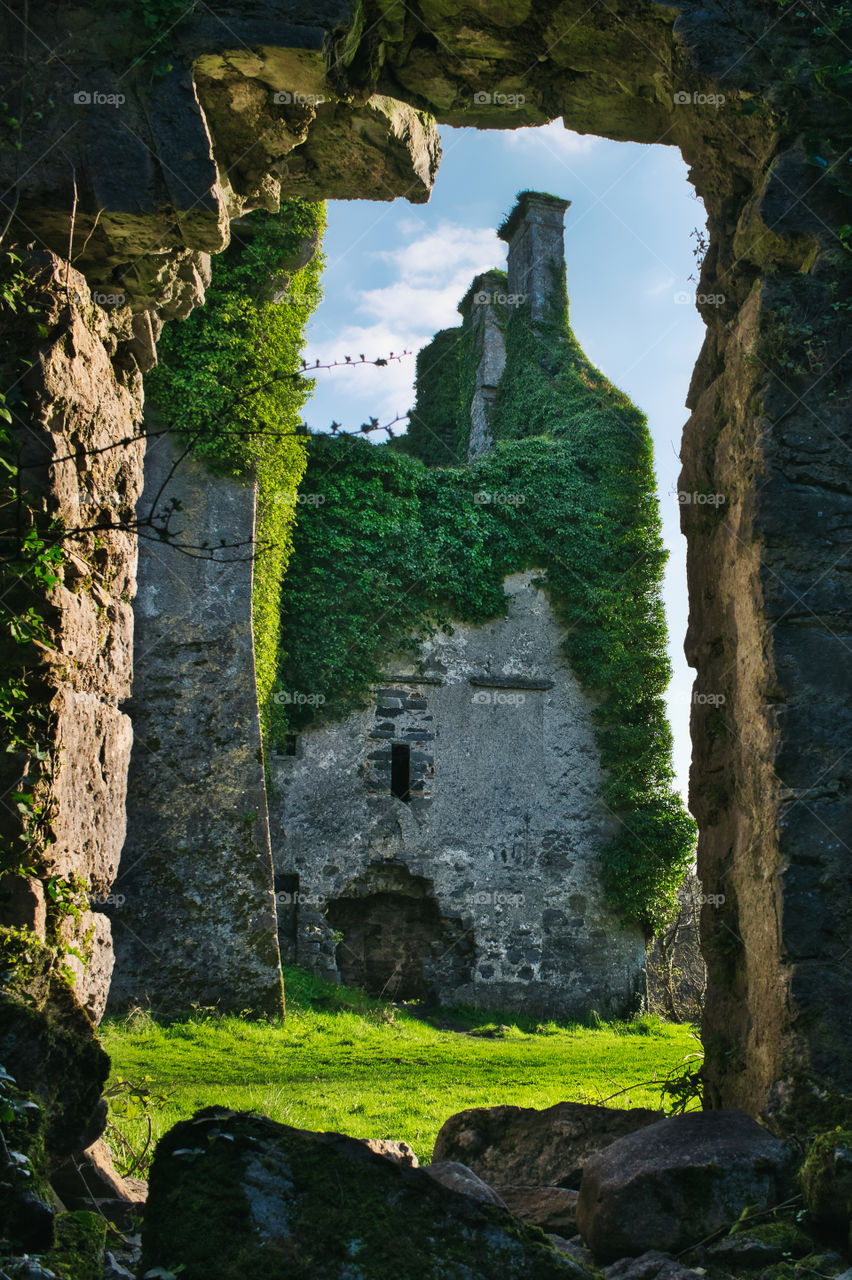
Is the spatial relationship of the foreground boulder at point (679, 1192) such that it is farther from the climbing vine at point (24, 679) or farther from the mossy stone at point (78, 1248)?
the climbing vine at point (24, 679)

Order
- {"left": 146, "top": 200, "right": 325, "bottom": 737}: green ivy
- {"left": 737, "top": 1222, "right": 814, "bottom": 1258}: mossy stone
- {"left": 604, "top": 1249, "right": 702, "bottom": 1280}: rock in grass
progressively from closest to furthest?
{"left": 604, "top": 1249, "right": 702, "bottom": 1280}: rock in grass, {"left": 737, "top": 1222, "right": 814, "bottom": 1258}: mossy stone, {"left": 146, "top": 200, "right": 325, "bottom": 737}: green ivy

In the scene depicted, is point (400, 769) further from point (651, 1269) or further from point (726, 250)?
point (651, 1269)

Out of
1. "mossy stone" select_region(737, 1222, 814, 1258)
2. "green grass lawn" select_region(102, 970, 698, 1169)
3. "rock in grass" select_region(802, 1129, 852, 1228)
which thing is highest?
"rock in grass" select_region(802, 1129, 852, 1228)

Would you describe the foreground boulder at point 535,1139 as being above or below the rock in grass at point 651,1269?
below

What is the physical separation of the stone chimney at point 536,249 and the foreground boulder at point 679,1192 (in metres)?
16.1

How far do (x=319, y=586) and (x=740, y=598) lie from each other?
9435 mm

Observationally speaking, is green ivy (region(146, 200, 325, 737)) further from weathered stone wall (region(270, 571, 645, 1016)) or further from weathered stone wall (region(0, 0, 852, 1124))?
weathered stone wall (region(0, 0, 852, 1124))

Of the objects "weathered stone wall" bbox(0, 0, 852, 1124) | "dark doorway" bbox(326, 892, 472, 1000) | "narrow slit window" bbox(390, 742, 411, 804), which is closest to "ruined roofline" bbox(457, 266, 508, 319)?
"narrow slit window" bbox(390, 742, 411, 804)

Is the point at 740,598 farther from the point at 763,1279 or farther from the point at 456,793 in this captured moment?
the point at 456,793

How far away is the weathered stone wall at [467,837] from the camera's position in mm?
12430

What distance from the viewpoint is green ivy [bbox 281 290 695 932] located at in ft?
42.9

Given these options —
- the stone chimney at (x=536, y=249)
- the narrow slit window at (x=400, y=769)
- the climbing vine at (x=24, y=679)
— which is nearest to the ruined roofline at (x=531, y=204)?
the stone chimney at (x=536, y=249)

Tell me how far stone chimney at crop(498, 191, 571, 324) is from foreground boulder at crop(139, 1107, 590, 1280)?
16.7 m

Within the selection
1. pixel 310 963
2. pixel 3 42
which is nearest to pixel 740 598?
pixel 3 42
